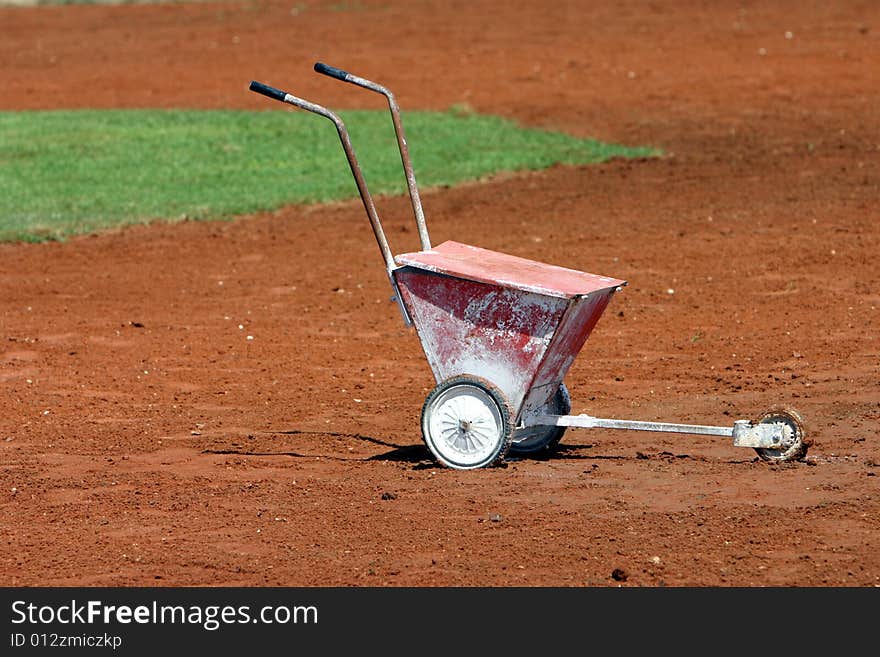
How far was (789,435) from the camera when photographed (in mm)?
7164

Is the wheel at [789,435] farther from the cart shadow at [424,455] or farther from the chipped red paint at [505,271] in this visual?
the chipped red paint at [505,271]

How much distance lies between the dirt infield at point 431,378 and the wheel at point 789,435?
0.30 ft

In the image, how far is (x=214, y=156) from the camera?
17.3 m

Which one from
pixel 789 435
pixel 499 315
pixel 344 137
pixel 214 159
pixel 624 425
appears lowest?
pixel 789 435

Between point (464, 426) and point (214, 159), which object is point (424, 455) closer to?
point (464, 426)

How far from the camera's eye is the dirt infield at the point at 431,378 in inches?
241

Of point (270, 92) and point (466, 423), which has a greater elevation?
point (270, 92)

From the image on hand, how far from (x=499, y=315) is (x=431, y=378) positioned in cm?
285

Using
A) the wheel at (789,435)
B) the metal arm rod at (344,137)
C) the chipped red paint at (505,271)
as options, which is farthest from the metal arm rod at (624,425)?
the metal arm rod at (344,137)

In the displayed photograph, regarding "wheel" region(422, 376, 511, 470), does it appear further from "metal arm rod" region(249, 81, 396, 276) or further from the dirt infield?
"metal arm rod" region(249, 81, 396, 276)

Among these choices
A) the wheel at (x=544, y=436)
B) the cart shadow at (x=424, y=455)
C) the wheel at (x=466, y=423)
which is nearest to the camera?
the wheel at (x=466, y=423)

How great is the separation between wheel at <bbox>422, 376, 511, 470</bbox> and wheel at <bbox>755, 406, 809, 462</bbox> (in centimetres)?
131

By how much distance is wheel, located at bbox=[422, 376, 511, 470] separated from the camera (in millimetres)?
7023

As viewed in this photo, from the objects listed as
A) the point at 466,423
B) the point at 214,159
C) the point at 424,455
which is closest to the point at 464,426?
the point at 466,423
